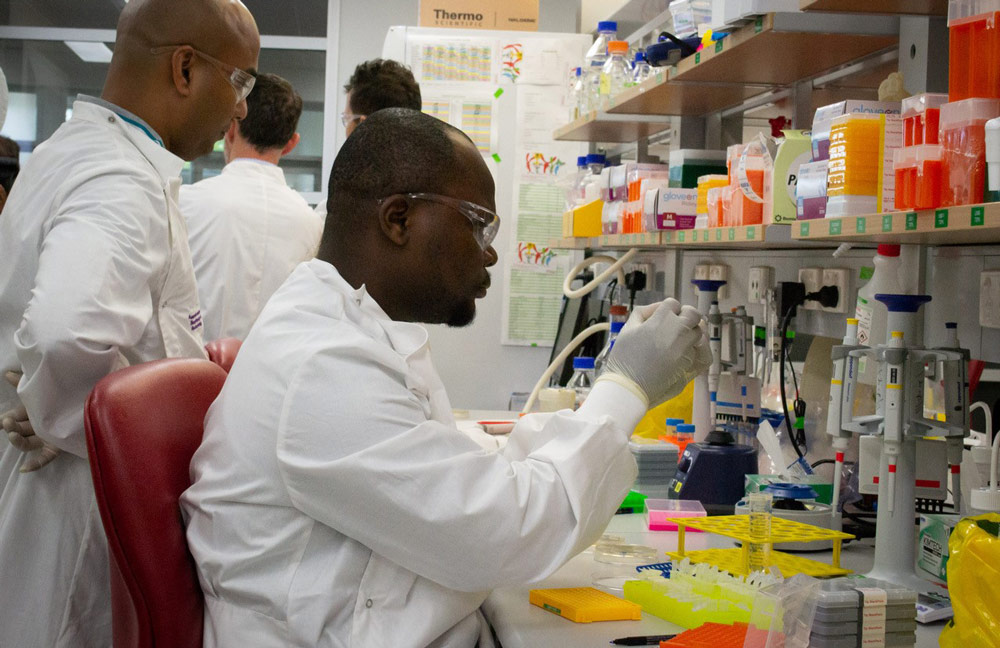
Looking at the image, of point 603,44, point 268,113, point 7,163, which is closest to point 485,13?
point 603,44

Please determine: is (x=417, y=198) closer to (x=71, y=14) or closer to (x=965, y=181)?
(x=965, y=181)

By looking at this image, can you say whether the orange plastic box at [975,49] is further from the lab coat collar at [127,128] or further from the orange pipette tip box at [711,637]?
the lab coat collar at [127,128]

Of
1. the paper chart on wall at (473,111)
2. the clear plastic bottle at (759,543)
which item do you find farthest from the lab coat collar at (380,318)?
the paper chart on wall at (473,111)

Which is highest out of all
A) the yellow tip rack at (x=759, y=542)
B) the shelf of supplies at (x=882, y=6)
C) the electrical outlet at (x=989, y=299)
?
the shelf of supplies at (x=882, y=6)

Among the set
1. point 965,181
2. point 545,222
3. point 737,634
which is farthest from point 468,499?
point 545,222

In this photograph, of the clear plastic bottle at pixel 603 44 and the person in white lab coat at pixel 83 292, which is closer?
the person in white lab coat at pixel 83 292

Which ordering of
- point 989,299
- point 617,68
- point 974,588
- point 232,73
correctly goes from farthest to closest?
point 617,68, point 232,73, point 989,299, point 974,588

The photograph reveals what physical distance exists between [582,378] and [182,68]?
1.93 m

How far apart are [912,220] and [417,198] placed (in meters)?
0.68

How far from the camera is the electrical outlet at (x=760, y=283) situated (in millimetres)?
2586

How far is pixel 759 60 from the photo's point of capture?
88.0 inches

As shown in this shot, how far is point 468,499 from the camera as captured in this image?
125cm

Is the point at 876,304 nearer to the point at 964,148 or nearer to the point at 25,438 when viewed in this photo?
the point at 964,148

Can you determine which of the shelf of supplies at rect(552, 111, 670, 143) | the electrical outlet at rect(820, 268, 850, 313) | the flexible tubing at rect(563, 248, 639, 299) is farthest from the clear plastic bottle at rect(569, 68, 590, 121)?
the electrical outlet at rect(820, 268, 850, 313)
